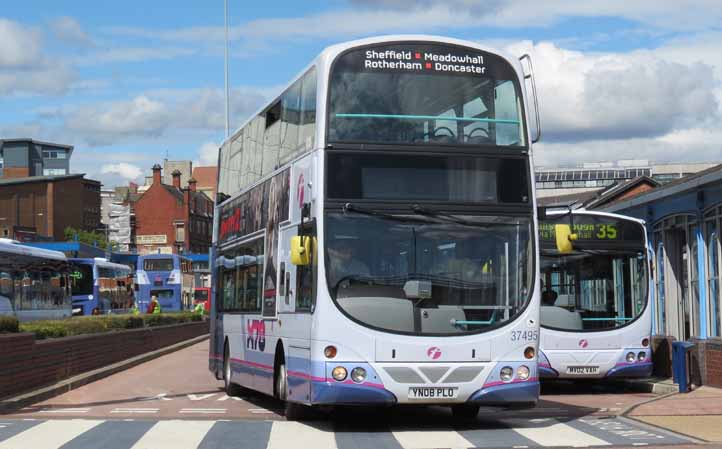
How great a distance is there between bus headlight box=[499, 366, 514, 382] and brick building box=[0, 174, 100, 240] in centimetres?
12933

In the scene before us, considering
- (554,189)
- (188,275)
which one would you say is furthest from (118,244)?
(554,189)

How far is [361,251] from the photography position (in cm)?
1335

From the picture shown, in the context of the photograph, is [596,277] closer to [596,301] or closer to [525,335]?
[596,301]

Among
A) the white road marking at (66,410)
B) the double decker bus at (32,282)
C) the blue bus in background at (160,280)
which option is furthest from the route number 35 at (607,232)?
the blue bus in background at (160,280)

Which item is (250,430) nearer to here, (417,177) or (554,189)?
(417,177)

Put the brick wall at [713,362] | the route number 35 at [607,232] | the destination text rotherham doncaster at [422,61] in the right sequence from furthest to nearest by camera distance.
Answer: the route number 35 at [607,232]
the brick wall at [713,362]
the destination text rotherham doncaster at [422,61]

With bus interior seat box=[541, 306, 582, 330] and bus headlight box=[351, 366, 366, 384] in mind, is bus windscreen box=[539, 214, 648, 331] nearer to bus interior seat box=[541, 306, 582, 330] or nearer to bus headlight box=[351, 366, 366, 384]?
bus interior seat box=[541, 306, 582, 330]

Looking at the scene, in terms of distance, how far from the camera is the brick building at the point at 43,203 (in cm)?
14100

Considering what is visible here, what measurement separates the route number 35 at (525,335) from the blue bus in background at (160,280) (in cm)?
5531

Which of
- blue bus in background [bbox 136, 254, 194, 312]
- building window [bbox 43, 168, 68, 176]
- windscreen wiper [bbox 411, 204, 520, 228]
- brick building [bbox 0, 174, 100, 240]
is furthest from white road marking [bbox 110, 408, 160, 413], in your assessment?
building window [bbox 43, 168, 68, 176]

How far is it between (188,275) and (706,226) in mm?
90111

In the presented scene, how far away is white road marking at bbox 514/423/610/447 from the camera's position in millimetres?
12148

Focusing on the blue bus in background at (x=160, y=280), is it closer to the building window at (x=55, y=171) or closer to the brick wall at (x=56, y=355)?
the brick wall at (x=56, y=355)

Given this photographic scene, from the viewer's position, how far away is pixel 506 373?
13.4m
